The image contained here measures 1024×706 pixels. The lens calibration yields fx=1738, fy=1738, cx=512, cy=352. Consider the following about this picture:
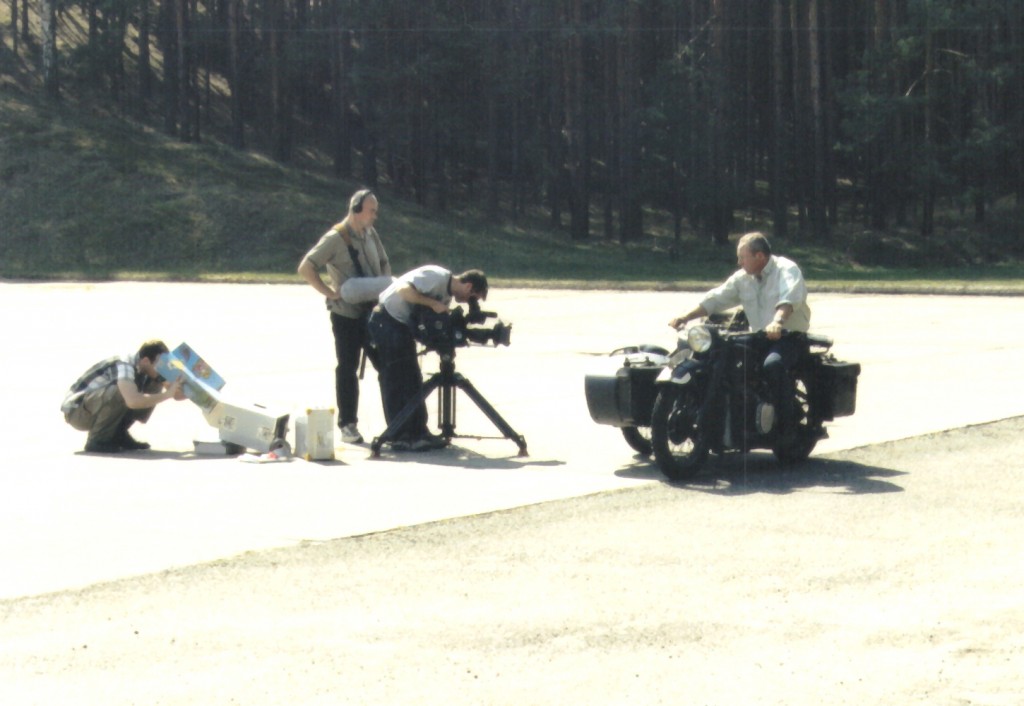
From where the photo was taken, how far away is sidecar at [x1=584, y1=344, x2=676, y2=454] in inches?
453

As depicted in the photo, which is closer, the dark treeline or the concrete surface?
the concrete surface

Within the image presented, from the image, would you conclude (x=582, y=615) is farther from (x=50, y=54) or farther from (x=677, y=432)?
(x=50, y=54)

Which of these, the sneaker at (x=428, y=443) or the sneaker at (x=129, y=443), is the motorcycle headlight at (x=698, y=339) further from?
the sneaker at (x=129, y=443)

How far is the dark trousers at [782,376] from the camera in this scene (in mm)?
11469

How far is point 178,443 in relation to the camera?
1306 centimetres

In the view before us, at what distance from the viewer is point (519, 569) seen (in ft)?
27.3

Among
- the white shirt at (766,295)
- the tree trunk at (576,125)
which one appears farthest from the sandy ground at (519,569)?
the tree trunk at (576,125)

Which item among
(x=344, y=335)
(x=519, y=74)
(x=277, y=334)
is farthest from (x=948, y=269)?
(x=344, y=335)

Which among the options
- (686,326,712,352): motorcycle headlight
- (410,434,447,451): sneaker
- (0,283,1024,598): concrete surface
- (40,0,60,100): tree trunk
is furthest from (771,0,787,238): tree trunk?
(686,326,712,352): motorcycle headlight

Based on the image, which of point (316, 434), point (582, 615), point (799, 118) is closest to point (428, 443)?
point (316, 434)

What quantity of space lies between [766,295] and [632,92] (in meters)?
52.9

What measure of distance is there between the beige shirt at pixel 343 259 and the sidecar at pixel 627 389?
2.24m

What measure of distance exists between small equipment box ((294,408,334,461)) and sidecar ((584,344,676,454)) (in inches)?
71.3

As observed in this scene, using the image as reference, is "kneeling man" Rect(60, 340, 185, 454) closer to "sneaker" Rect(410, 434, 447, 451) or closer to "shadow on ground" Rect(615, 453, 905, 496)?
"sneaker" Rect(410, 434, 447, 451)
